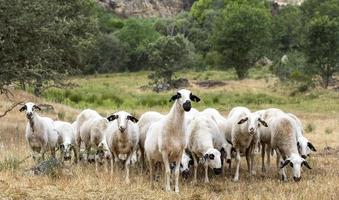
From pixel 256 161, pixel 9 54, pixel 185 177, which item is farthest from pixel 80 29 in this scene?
pixel 185 177

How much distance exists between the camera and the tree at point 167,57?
199 feet

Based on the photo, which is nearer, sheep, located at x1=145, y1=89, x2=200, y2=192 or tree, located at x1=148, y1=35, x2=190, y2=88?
sheep, located at x1=145, y1=89, x2=200, y2=192

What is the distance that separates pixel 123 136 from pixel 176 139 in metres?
1.82

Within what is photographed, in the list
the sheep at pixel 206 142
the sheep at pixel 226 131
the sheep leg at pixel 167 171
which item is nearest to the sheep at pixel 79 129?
the sheep at pixel 206 142

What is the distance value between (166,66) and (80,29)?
77.1 feet

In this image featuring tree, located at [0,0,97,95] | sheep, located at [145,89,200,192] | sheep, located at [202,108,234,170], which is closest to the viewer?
sheep, located at [145,89,200,192]

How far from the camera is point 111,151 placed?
13.8 meters

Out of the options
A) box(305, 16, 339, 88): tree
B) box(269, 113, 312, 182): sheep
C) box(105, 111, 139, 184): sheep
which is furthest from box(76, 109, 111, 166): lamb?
box(305, 16, 339, 88): tree

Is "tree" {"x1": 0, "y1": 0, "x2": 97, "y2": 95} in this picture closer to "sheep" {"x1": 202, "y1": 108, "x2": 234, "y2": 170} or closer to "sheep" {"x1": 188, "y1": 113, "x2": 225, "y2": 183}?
"sheep" {"x1": 202, "y1": 108, "x2": 234, "y2": 170}

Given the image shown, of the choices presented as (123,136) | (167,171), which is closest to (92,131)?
(123,136)

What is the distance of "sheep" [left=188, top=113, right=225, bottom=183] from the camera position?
1325cm

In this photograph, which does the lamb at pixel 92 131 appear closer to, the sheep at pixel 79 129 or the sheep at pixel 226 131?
the sheep at pixel 79 129

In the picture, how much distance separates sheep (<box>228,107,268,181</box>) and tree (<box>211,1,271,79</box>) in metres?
47.5

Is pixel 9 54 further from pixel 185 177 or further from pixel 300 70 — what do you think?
pixel 300 70
